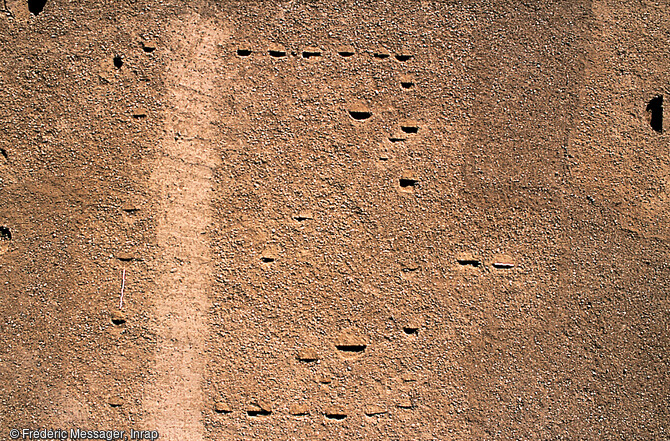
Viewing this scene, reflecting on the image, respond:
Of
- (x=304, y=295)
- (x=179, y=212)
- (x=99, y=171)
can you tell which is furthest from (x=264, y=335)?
(x=99, y=171)

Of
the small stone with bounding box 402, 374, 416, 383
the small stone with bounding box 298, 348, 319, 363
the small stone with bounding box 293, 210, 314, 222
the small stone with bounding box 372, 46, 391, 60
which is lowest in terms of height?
the small stone with bounding box 402, 374, 416, 383

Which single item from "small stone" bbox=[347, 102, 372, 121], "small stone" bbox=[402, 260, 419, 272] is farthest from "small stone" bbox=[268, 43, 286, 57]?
"small stone" bbox=[402, 260, 419, 272]

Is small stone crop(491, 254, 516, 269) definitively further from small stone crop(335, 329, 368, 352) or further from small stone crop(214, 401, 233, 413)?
small stone crop(214, 401, 233, 413)

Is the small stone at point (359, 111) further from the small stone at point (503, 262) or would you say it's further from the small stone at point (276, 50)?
the small stone at point (503, 262)

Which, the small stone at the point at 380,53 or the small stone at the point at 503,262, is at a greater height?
the small stone at the point at 380,53

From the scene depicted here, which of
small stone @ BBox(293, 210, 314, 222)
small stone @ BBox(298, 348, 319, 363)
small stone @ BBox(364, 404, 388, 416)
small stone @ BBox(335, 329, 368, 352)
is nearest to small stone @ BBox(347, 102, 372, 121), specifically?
small stone @ BBox(293, 210, 314, 222)

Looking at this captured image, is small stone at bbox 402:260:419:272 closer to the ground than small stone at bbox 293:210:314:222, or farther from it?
closer to the ground

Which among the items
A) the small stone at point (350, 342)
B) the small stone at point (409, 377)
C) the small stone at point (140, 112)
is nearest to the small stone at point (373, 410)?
the small stone at point (409, 377)

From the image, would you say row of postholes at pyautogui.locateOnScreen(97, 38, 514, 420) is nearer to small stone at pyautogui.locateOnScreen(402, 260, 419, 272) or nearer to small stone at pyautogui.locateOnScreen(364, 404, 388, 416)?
small stone at pyautogui.locateOnScreen(364, 404, 388, 416)
